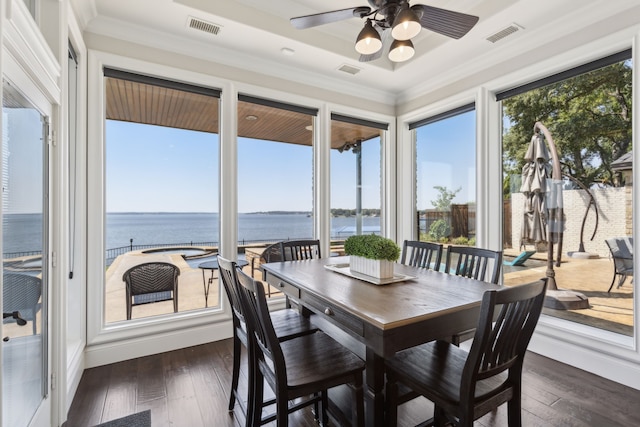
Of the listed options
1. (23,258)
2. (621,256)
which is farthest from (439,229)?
(23,258)

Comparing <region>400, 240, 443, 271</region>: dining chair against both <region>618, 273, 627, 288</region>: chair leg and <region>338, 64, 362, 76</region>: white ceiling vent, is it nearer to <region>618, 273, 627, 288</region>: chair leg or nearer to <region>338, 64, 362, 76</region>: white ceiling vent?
<region>618, 273, 627, 288</region>: chair leg

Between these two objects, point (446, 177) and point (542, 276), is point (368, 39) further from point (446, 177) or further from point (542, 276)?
point (542, 276)

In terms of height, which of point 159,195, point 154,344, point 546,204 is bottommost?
point 154,344

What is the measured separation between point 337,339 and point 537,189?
8.37ft

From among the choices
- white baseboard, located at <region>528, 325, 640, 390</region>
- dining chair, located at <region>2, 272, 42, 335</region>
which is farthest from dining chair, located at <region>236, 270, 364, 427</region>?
white baseboard, located at <region>528, 325, 640, 390</region>

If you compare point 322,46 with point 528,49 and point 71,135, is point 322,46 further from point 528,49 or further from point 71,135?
point 71,135

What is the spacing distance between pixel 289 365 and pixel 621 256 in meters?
2.79

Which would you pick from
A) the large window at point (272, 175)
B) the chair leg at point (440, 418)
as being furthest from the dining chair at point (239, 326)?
the large window at point (272, 175)

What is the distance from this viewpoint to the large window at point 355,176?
4.27 metres

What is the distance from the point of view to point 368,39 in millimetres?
2041

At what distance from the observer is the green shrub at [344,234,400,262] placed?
2023 mm

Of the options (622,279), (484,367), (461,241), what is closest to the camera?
(484,367)

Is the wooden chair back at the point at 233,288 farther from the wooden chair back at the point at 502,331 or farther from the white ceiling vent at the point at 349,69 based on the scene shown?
the white ceiling vent at the point at 349,69

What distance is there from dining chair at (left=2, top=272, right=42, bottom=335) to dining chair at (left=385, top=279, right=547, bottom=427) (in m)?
1.78
